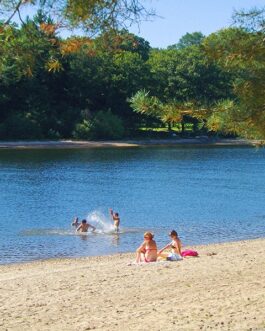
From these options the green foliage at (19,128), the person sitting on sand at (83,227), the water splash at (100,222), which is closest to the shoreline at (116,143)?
the green foliage at (19,128)

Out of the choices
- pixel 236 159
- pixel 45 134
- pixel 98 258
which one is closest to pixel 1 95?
pixel 45 134

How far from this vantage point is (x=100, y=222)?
3130 cm

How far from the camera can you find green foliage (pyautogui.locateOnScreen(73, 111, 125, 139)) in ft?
269

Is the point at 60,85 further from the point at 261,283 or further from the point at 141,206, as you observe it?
the point at 261,283

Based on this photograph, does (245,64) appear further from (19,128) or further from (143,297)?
(19,128)

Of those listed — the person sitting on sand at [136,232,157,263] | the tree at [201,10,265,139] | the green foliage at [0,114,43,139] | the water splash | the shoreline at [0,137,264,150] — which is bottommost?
the water splash

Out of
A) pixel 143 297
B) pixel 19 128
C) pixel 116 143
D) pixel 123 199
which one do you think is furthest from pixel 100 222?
pixel 116 143

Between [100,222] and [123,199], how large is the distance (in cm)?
852

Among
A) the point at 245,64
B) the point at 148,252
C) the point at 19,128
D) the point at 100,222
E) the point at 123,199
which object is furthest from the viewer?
the point at 19,128

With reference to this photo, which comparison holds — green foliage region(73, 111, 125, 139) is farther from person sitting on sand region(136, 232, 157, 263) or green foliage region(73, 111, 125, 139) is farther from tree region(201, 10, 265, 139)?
tree region(201, 10, 265, 139)

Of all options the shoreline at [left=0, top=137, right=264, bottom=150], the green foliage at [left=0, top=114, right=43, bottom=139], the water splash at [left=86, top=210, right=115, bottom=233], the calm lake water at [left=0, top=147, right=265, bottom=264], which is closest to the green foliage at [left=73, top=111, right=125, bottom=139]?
the shoreline at [left=0, top=137, right=264, bottom=150]

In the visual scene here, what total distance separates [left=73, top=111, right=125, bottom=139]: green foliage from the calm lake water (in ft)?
41.0

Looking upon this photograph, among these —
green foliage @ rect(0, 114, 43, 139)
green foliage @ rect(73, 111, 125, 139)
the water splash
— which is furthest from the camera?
green foliage @ rect(73, 111, 125, 139)

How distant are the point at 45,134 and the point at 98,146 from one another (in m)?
6.29
